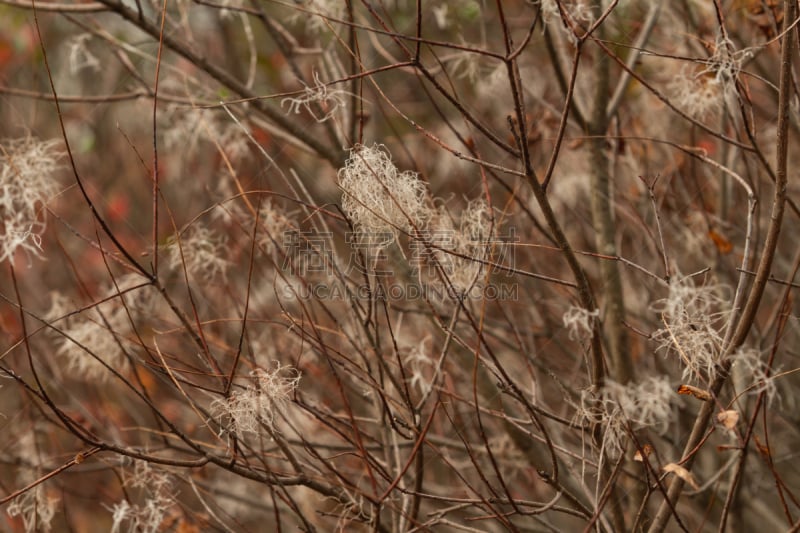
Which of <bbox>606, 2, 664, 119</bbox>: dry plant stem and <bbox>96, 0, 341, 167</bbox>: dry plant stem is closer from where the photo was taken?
<bbox>96, 0, 341, 167</bbox>: dry plant stem

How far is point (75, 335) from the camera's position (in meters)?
2.88

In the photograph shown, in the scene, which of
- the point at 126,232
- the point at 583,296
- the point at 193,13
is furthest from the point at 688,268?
the point at 126,232

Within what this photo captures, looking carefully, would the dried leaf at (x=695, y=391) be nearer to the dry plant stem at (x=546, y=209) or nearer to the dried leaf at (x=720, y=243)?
the dry plant stem at (x=546, y=209)

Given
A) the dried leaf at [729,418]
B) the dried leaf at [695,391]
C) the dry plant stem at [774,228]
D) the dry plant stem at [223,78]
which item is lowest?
the dried leaf at [729,418]

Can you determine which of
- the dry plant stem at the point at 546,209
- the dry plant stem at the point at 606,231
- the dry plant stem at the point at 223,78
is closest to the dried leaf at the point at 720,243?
the dry plant stem at the point at 606,231

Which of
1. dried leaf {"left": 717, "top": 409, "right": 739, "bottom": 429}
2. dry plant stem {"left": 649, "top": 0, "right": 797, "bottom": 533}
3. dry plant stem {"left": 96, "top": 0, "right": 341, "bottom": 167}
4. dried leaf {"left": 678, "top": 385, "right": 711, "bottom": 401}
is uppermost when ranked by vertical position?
dry plant stem {"left": 96, "top": 0, "right": 341, "bottom": 167}

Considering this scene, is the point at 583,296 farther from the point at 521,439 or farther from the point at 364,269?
the point at 521,439

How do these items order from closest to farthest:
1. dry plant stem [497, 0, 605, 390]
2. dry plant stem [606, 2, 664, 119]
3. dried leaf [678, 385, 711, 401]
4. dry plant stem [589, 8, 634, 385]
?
dry plant stem [497, 0, 605, 390], dried leaf [678, 385, 711, 401], dry plant stem [589, 8, 634, 385], dry plant stem [606, 2, 664, 119]

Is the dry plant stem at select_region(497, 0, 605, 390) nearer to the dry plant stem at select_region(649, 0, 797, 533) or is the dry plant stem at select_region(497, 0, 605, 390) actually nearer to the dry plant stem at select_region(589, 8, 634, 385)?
the dry plant stem at select_region(649, 0, 797, 533)

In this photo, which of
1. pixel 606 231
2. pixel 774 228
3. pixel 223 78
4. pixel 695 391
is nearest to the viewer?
pixel 774 228

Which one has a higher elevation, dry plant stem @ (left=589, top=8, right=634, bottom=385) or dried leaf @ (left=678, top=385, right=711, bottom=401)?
dry plant stem @ (left=589, top=8, right=634, bottom=385)

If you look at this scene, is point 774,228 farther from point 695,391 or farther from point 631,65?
point 631,65

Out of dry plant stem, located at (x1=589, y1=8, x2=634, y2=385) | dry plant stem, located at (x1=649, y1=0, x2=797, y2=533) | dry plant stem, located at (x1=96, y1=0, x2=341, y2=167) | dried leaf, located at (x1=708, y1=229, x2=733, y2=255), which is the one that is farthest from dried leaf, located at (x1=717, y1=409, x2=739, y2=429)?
dry plant stem, located at (x1=96, y1=0, x2=341, y2=167)

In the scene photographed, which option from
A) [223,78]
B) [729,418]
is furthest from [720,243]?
[223,78]
